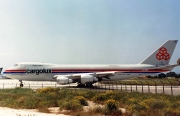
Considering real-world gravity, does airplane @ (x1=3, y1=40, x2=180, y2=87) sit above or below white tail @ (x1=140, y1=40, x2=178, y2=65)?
below

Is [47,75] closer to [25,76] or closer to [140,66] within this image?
[25,76]

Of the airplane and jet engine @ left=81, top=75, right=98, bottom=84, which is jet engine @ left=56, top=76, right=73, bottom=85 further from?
jet engine @ left=81, top=75, right=98, bottom=84

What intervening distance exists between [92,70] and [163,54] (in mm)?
13792

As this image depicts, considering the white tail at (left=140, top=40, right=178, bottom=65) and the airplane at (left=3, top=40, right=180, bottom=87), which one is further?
the white tail at (left=140, top=40, right=178, bottom=65)

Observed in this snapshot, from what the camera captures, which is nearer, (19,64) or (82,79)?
(82,79)

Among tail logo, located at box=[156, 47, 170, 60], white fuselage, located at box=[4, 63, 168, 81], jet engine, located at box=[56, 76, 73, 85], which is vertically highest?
tail logo, located at box=[156, 47, 170, 60]

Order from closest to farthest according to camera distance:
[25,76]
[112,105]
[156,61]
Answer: [112,105], [25,76], [156,61]

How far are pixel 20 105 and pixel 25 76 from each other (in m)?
22.1

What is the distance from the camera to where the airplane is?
39562 millimetres

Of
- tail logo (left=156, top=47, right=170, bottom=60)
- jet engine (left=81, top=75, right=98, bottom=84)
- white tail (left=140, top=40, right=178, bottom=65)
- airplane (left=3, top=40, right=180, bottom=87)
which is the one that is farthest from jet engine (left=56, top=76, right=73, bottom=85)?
tail logo (left=156, top=47, right=170, bottom=60)

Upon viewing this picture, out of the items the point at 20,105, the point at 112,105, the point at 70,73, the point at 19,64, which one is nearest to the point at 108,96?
the point at 112,105

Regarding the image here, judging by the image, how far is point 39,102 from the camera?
20.0 m

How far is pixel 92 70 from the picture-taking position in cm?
4228

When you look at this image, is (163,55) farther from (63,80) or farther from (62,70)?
(63,80)
